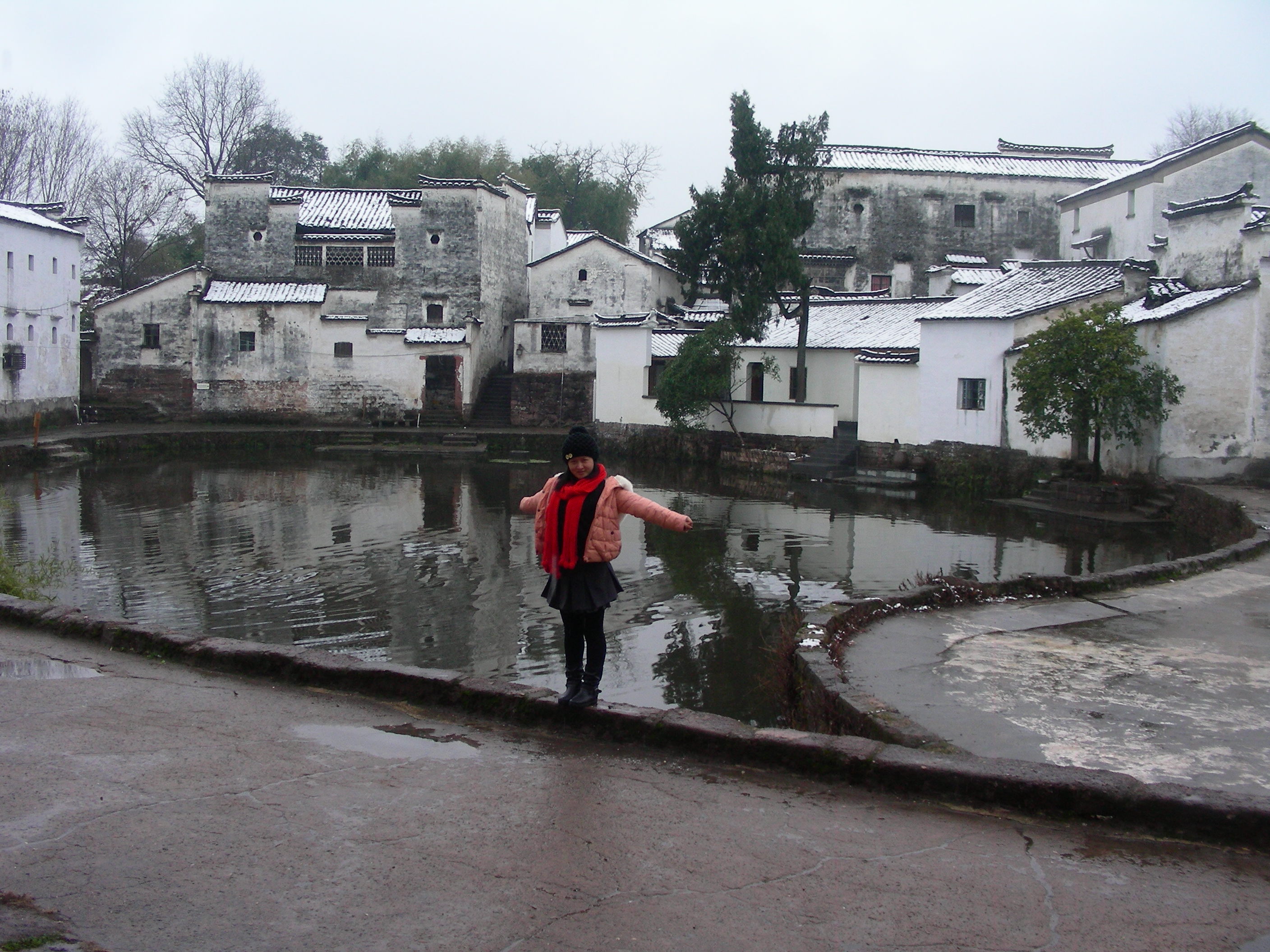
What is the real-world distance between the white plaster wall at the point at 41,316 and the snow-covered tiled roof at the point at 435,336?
361 inches

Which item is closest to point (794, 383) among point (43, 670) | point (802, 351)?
point (802, 351)

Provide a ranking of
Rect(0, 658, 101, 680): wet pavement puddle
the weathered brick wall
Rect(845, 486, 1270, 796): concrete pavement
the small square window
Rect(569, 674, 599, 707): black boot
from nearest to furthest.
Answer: Rect(845, 486, 1270, 796): concrete pavement
Rect(569, 674, 599, 707): black boot
Rect(0, 658, 101, 680): wet pavement puddle
the small square window
the weathered brick wall

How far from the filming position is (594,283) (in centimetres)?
3247

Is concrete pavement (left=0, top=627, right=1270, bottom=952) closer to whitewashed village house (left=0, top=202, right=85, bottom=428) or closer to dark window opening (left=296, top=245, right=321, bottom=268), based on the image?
whitewashed village house (left=0, top=202, right=85, bottom=428)

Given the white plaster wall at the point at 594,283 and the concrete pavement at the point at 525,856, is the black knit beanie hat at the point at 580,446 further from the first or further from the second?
the white plaster wall at the point at 594,283

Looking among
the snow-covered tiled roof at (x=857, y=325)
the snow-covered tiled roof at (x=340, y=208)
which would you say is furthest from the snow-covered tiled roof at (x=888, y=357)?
the snow-covered tiled roof at (x=340, y=208)

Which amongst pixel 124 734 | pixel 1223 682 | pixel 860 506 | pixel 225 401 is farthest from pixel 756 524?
pixel 225 401

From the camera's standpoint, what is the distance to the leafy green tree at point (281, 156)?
4344 centimetres

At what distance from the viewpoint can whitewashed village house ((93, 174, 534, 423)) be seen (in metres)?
31.1

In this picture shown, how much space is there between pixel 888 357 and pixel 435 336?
14.1 metres

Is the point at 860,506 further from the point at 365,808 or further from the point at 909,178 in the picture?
the point at 909,178

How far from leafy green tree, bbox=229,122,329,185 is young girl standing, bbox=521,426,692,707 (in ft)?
135

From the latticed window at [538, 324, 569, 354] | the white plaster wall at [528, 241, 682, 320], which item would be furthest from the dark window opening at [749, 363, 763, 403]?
the latticed window at [538, 324, 569, 354]

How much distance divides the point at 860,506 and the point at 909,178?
2014 centimetres
